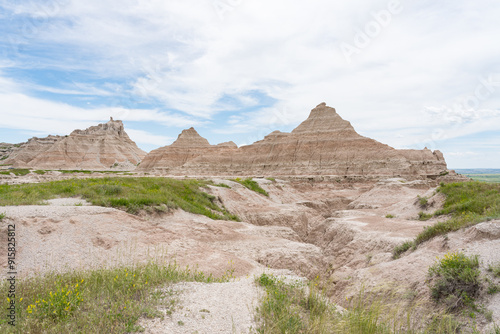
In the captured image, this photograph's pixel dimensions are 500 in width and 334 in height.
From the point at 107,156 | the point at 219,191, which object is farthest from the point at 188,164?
the point at 219,191

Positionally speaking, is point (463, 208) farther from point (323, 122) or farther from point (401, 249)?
point (323, 122)

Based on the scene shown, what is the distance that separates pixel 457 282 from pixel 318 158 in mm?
64311

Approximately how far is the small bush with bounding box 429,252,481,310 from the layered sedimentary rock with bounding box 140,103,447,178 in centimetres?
5460

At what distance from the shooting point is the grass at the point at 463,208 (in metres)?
9.59

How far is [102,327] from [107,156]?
421ft

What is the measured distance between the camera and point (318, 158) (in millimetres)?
69062

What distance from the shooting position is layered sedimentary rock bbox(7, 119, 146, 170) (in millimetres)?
108125

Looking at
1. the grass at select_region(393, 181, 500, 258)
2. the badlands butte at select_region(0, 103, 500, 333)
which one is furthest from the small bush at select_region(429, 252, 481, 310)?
the grass at select_region(393, 181, 500, 258)

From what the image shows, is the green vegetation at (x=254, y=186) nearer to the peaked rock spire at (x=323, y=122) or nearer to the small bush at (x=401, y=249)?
the small bush at (x=401, y=249)

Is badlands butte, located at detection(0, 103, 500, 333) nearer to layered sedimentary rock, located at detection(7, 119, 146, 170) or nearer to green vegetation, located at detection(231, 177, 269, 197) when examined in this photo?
green vegetation, located at detection(231, 177, 269, 197)

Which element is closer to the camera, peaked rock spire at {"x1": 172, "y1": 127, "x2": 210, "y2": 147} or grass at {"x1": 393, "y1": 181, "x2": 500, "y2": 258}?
grass at {"x1": 393, "y1": 181, "x2": 500, "y2": 258}

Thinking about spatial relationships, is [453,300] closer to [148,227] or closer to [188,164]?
[148,227]

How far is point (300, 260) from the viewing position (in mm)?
11039

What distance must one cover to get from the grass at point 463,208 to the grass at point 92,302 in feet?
29.5
